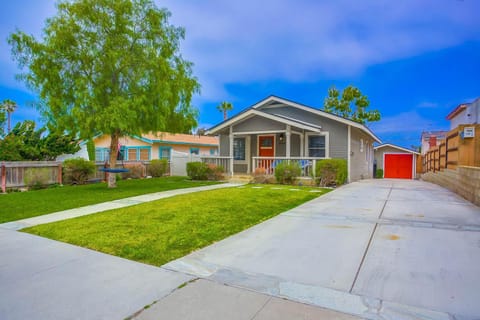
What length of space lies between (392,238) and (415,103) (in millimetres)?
54279

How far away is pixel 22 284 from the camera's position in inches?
122

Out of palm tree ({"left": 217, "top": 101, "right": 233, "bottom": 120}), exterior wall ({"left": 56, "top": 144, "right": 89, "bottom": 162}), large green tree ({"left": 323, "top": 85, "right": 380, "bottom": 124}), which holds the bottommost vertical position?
exterior wall ({"left": 56, "top": 144, "right": 89, "bottom": 162})

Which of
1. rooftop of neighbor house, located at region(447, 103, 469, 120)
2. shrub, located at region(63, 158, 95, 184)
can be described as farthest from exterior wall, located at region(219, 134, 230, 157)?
rooftop of neighbor house, located at region(447, 103, 469, 120)

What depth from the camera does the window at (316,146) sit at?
578 inches

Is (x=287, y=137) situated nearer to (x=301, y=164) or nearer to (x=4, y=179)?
(x=301, y=164)

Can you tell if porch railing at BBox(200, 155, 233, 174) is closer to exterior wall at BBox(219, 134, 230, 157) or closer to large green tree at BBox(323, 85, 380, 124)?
exterior wall at BBox(219, 134, 230, 157)

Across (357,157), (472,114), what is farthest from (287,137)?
(472,114)

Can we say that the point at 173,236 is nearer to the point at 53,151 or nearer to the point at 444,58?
the point at 53,151

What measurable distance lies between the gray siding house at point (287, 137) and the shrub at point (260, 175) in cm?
49

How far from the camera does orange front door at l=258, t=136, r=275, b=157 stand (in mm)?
15938

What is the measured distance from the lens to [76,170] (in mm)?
13336

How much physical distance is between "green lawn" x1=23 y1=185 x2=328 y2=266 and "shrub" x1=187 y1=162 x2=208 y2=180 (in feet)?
20.5

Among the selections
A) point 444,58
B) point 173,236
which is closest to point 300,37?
point 444,58

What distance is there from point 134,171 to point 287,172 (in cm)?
929
